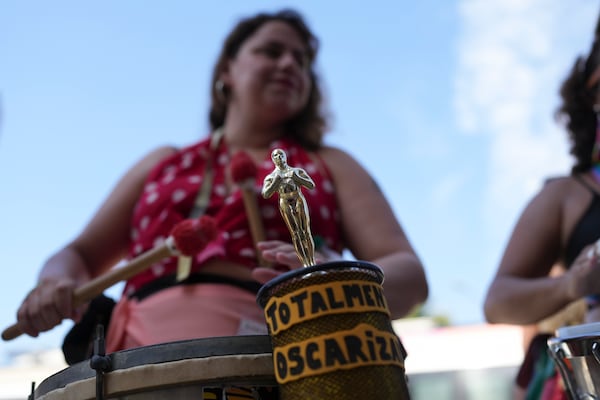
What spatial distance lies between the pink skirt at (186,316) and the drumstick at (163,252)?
0.31 feet

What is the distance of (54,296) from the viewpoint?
3.48ft

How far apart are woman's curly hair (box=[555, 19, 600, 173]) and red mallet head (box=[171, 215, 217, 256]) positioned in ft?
3.25

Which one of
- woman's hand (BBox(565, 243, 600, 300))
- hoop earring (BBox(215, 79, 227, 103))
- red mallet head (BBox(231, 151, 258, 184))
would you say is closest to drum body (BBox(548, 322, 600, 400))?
woman's hand (BBox(565, 243, 600, 300))

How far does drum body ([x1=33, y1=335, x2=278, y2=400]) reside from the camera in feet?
1.91

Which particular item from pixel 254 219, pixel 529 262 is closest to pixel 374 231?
pixel 254 219

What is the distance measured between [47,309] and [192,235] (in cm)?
25

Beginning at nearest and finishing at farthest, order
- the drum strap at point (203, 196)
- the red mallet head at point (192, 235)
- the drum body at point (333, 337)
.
→ 1. the drum body at point (333, 337)
2. the red mallet head at point (192, 235)
3. the drum strap at point (203, 196)

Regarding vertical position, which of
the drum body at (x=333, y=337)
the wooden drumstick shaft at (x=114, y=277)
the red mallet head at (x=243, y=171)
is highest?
the red mallet head at (x=243, y=171)

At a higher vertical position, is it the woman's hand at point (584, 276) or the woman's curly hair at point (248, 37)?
the woman's curly hair at point (248, 37)

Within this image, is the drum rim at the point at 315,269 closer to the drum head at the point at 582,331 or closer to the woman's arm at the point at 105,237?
the drum head at the point at 582,331

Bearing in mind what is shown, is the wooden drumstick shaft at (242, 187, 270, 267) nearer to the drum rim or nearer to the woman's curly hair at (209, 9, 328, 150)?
the woman's curly hair at (209, 9, 328, 150)

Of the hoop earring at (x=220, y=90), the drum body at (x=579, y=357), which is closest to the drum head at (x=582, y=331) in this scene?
the drum body at (x=579, y=357)

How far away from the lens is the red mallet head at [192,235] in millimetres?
1017

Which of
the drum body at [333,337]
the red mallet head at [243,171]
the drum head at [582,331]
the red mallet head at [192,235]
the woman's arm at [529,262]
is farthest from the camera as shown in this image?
the woman's arm at [529,262]
